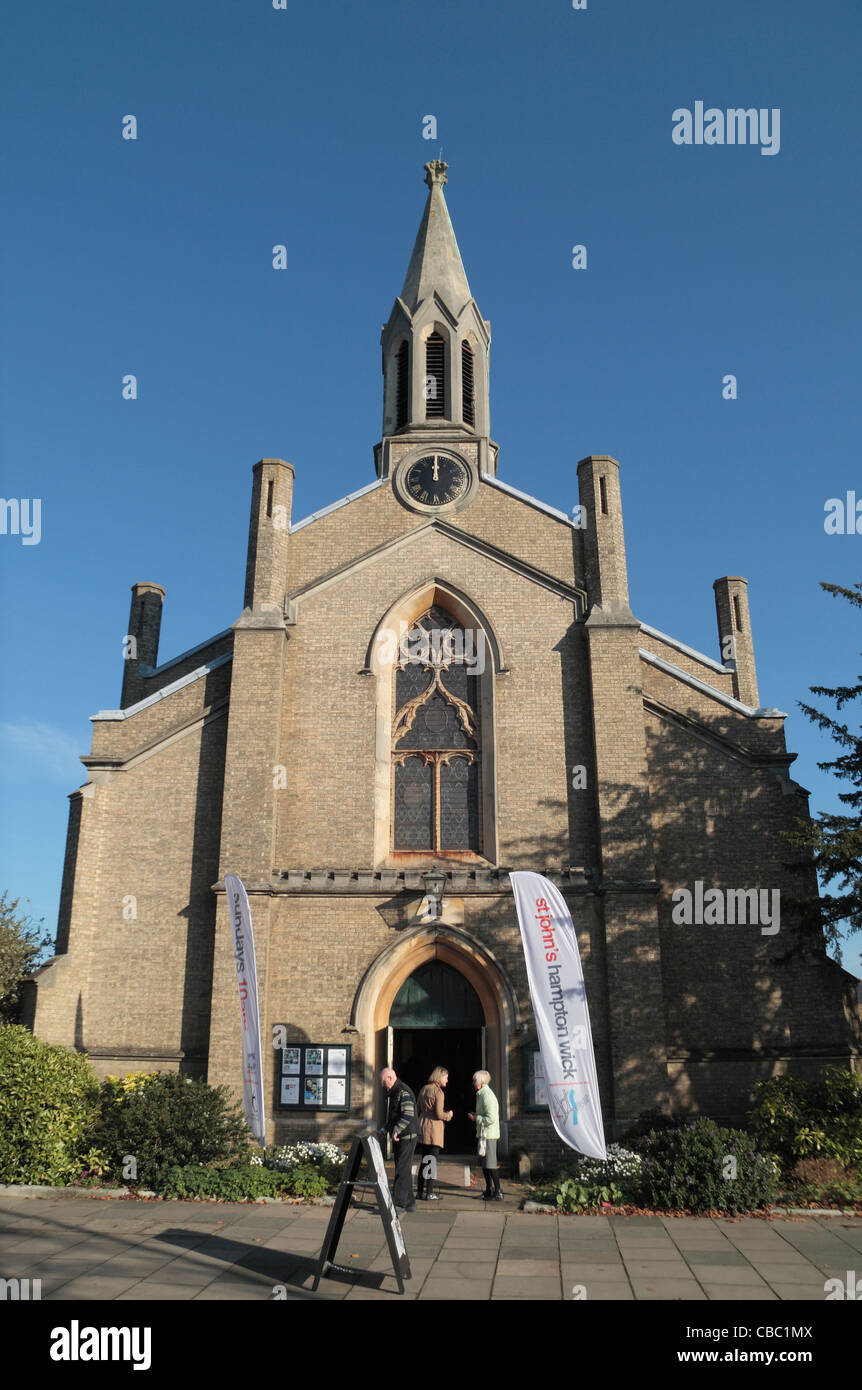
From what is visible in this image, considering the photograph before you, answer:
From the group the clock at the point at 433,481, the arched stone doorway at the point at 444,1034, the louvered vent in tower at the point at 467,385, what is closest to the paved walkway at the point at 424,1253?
the arched stone doorway at the point at 444,1034

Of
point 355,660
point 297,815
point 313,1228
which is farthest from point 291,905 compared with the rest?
point 313,1228

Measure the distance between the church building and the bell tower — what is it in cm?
198

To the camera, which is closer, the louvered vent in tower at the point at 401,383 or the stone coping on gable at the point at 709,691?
the stone coping on gable at the point at 709,691

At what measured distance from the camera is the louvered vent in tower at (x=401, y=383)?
928 inches

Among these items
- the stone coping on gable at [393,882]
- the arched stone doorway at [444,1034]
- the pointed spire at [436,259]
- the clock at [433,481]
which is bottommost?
the arched stone doorway at [444,1034]

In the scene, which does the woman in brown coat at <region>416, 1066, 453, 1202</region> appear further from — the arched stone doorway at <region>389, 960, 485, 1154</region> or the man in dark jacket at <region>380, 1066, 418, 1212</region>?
the arched stone doorway at <region>389, 960, 485, 1154</region>

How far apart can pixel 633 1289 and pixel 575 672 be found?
11.6m

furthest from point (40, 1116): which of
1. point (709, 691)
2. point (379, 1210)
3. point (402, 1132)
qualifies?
point (709, 691)

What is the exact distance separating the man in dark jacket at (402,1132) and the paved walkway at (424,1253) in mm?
428

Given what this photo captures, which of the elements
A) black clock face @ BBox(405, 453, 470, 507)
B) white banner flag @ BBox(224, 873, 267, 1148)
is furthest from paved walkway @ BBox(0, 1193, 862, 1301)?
black clock face @ BBox(405, 453, 470, 507)

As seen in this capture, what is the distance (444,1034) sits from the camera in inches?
731

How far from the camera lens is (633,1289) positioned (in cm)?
847

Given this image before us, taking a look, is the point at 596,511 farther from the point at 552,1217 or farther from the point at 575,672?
the point at 552,1217

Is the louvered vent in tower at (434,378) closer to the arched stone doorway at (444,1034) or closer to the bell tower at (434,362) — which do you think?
the bell tower at (434,362)
